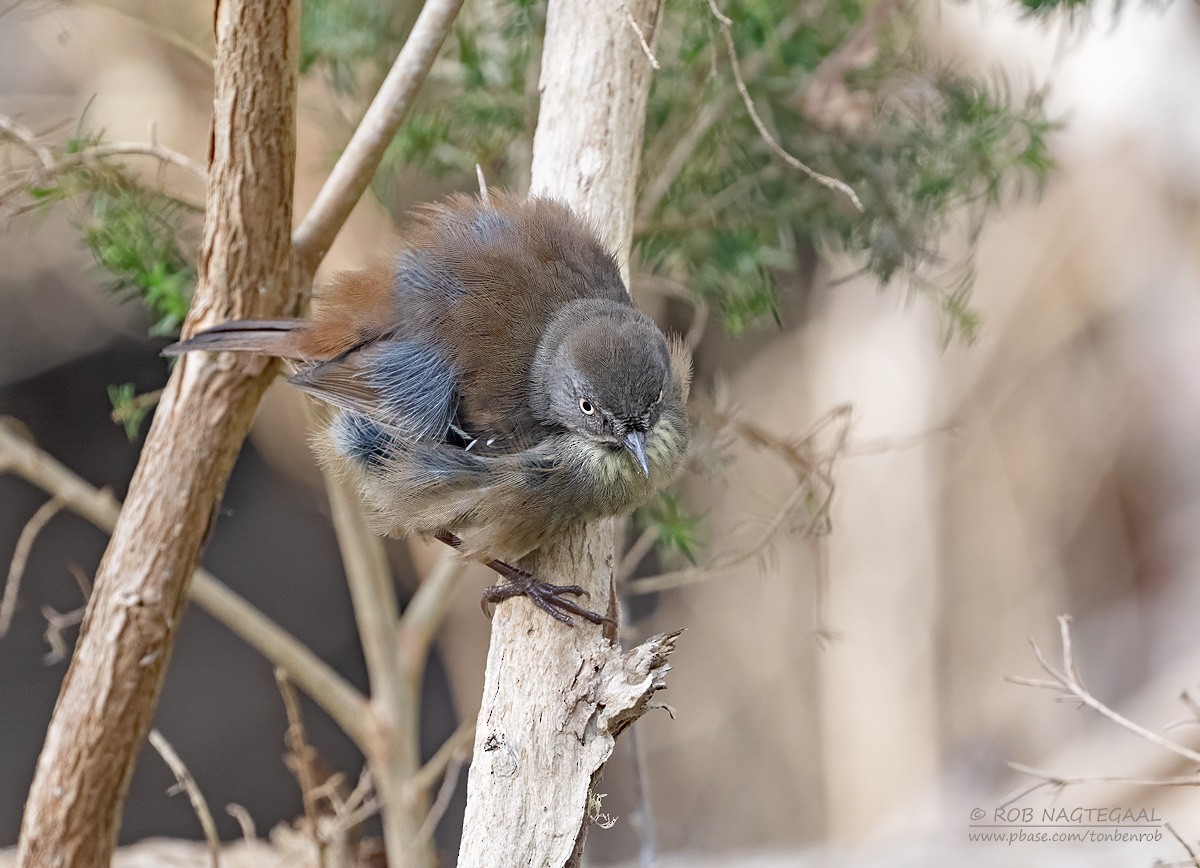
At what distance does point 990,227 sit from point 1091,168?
25.4 inches

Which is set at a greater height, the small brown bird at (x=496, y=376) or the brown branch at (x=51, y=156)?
the brown branch at (x=51, y=156)

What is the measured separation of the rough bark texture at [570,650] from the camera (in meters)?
1.83

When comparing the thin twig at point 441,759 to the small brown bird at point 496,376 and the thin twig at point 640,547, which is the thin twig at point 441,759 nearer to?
the thin twig at point 640,547

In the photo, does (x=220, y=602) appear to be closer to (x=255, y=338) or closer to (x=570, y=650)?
(x=255, y=338)

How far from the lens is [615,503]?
2367mm

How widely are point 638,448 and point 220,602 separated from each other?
5.28ft

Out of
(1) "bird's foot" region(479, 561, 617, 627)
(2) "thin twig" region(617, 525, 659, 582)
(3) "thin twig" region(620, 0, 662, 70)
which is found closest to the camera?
(1) "bird's foot" region(479, 561, 617, 627)

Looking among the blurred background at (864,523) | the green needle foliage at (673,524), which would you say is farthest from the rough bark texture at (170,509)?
the blurred background at (864,523)

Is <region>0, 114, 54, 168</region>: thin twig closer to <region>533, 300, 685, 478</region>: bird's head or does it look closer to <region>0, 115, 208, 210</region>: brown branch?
<region>0, 115, 208, 210</region>: brown branch

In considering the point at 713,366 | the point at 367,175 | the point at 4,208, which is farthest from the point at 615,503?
the point at 713,366

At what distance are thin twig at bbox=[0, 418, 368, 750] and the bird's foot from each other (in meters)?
1.06

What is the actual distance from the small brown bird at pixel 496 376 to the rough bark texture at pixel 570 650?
0.11m

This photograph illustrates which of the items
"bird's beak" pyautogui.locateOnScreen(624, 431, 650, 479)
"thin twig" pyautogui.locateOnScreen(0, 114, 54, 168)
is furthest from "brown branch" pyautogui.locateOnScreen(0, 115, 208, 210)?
"bird's beak" pyautogui.locateOnScreen(624, 431, 650, 479)

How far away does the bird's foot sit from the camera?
2.12 meters
